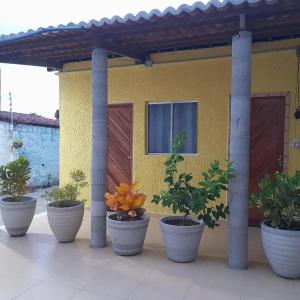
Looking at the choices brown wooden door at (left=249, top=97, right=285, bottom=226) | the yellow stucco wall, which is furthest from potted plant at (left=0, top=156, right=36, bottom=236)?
brown wooden door at (left=249, top=97, right=285, bottom=226)

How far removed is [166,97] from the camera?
6.98 metres

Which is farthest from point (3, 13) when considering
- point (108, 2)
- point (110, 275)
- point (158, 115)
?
point (110, 275)

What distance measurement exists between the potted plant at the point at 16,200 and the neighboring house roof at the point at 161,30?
6.50 feet

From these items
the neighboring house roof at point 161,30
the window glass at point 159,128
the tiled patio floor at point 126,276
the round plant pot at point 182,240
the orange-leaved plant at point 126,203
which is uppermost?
the neighboring house roof at point 161,30

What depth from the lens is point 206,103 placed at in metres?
6.61

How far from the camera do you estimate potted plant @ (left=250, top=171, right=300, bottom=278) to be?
12.9 feet

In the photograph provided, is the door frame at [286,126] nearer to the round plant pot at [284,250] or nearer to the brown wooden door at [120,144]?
the round plant pot at [284,250]

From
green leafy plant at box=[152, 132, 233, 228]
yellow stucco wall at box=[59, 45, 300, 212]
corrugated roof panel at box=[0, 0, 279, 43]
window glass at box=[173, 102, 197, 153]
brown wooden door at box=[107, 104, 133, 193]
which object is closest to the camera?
corrugated roof panel at box=[0, 0, 279, 43]

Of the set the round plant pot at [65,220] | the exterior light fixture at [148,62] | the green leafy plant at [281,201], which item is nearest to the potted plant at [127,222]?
the round plant pot at [65,220]

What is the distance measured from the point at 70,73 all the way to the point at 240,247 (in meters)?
5.48

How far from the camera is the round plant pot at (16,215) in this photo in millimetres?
5609

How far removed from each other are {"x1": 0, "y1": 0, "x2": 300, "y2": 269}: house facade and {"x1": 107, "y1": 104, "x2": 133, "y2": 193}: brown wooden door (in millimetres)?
21

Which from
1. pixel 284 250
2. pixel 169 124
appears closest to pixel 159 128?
pixel 169 124

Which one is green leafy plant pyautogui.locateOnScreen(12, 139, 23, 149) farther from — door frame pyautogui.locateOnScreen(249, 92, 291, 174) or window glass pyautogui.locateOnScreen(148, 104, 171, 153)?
door frame pyautogui.locateOnScreen(249, 92, 291, 174)
